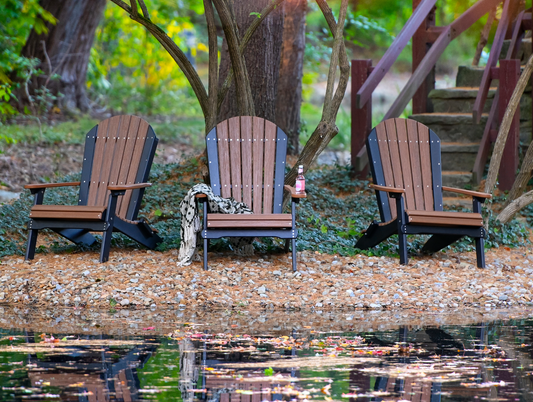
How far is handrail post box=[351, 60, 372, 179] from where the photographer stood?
7.61m

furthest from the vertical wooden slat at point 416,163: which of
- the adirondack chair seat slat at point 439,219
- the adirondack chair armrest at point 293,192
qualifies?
the adirondack chair armrest at point 293,192

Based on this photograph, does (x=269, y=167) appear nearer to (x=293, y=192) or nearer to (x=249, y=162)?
(x=249, y=162)

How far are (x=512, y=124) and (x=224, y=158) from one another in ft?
10.4

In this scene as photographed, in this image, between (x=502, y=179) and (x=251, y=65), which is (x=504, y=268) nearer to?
(x=502, y=179)

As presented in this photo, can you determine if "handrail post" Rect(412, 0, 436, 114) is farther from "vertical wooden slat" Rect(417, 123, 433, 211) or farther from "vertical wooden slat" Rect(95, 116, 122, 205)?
"vertical wooden slat" Rect(95, 116, 122, 205)

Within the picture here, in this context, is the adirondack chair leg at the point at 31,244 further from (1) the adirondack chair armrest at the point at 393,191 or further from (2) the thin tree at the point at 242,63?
(1) the adirondack chair armrest at the point at 393,191

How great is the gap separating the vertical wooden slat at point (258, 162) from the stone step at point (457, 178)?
2542 mm

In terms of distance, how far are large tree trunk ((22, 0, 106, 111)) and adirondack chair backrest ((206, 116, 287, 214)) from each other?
7.58 meters

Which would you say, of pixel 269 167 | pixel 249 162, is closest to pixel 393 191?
pixel 269 167

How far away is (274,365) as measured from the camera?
328cm

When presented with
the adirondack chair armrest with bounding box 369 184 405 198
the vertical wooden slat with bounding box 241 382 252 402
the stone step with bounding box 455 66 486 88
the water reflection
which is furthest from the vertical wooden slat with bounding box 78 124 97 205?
the stone step with bounding box 455 66 486 88

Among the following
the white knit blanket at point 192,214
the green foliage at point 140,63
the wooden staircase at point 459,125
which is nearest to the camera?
the white knit blanket at point 192,214

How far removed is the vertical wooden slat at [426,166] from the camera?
618cm

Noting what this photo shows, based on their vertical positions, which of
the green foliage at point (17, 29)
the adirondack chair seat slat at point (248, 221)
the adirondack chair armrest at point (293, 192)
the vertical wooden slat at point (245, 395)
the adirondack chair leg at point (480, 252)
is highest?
the green foliage at point (17, 29)
